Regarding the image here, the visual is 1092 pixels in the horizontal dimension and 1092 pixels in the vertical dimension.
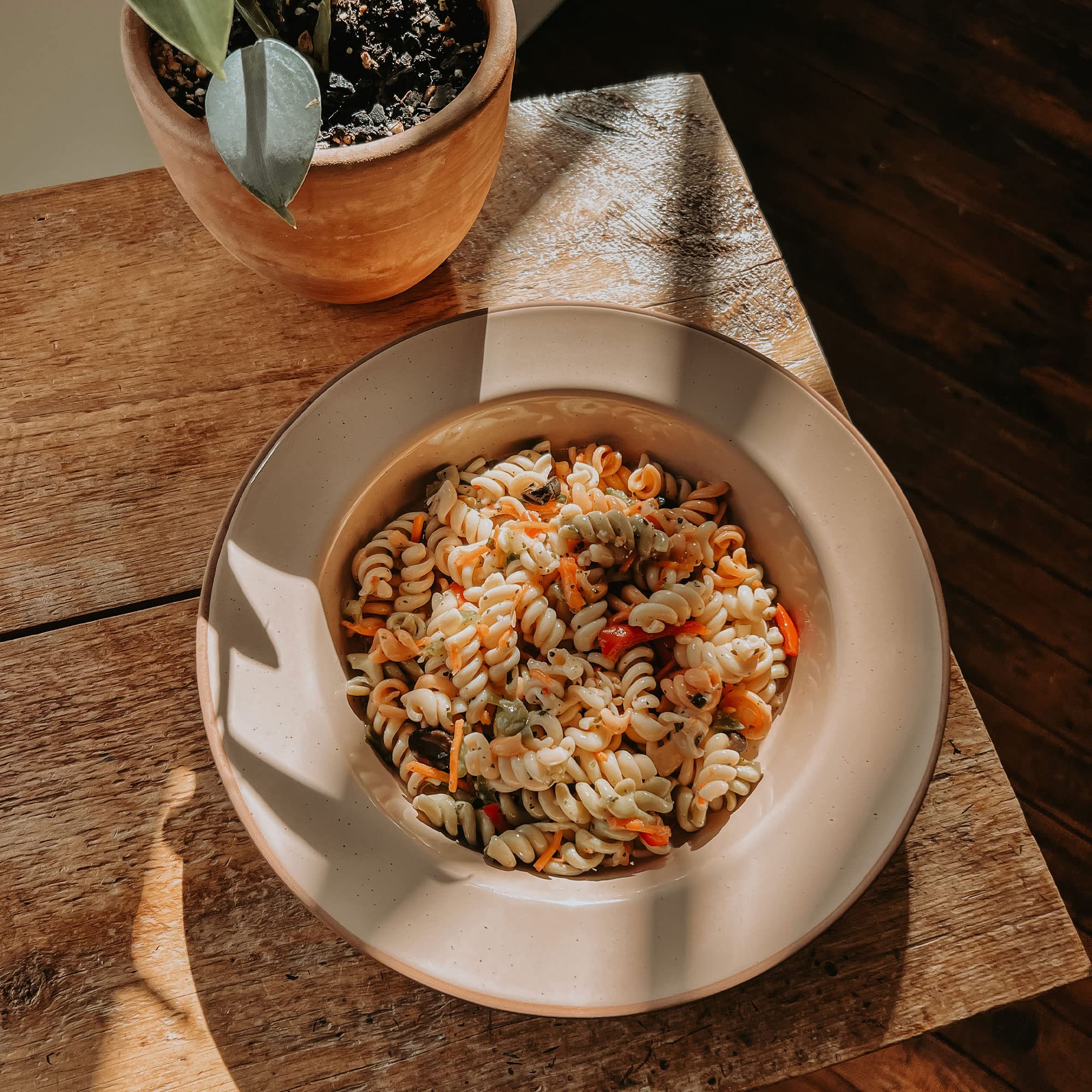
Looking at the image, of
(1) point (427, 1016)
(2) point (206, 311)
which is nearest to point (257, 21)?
(2) point (206, 311)

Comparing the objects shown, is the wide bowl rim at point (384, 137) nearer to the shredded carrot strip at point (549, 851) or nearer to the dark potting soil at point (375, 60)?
the dark potting soil at point (375, 60)

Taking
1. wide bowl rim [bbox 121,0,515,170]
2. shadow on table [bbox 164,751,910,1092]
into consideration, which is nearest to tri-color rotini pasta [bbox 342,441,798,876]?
shadow on table [bbox 164,751,910,1092]

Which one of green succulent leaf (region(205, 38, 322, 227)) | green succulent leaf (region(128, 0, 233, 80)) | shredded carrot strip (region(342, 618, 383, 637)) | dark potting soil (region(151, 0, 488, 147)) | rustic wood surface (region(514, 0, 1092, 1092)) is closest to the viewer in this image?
green succulent leaf (region(128, 0, 233, 80))

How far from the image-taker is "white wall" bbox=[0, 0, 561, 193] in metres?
1.51

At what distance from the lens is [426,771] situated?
0.87 m

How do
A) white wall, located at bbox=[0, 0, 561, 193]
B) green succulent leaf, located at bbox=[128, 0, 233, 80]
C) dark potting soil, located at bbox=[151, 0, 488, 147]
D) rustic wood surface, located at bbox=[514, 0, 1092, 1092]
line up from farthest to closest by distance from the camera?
rustic wood surface, located at bbox=[514, 0, 1092, 1092], white wall, located at bbox=[0, 0, 561, 193], dark potting soil, located at bbox=[151, 0, 488, 147], green succulent leaf, located at bbox=[128, 0, 233, 80]

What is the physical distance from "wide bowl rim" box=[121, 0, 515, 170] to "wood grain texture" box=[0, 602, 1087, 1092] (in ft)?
1.81

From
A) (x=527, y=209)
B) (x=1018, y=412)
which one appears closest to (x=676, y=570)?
(x=527, y=209)

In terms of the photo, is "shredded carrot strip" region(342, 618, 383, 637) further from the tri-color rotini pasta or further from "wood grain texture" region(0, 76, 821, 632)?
"wood grain texture" region(0, 76, 821, 632)

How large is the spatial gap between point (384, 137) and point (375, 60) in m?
0.11

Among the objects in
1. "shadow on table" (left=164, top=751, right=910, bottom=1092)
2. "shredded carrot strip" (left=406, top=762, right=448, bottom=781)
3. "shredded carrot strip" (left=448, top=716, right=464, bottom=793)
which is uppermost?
"shredded carrot strip" (left=448, top=716, right=464, bottom=793)

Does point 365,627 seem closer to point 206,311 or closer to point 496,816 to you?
point 496,816

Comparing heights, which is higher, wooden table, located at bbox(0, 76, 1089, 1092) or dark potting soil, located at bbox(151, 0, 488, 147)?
dark potting soil, located at bbox(151, 0, 488, 147)

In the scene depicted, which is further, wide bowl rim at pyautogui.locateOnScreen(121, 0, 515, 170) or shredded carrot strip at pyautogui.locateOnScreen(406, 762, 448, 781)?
shredded carrot strip at pyautogui.locateOnScreen(406, 762, 448, 781)
